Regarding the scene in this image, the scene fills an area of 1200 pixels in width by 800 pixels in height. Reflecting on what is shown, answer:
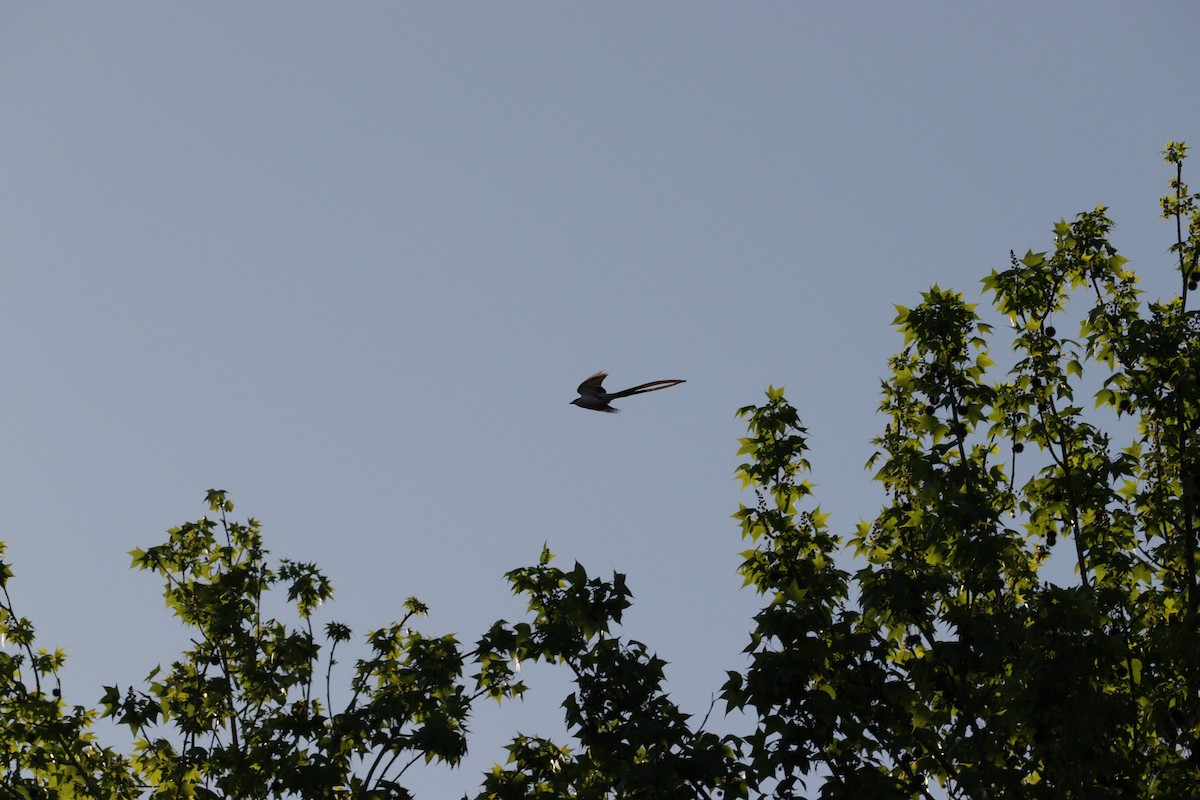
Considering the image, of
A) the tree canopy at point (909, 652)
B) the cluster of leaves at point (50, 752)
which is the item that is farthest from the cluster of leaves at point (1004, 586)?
the cluster of leaves at point (50, 752)

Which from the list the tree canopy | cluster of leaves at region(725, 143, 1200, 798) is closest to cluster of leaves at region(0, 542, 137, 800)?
the tree canopy

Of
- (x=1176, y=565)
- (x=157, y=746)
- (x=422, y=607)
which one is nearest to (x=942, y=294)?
(x=1176, y=565)

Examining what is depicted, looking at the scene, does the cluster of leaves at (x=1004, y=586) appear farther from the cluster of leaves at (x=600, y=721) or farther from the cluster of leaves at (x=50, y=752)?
the cluster of leaves at (x=50, y=752)

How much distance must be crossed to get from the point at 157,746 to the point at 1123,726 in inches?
459

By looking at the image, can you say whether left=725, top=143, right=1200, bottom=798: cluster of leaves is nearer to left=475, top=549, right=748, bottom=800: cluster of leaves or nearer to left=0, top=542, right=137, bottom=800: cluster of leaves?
left=475, top=549, right=748, bottom=800: cluster of leaves

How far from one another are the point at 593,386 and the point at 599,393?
0.11 m

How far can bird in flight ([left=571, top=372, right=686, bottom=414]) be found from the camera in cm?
1442

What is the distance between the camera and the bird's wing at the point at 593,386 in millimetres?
14508

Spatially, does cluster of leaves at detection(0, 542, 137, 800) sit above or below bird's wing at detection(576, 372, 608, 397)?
below

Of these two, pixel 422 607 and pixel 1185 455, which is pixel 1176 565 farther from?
pixel 422 607

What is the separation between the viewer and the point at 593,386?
47.8 ft

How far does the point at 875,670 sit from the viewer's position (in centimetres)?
1194

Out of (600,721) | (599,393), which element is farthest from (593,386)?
(600,721)

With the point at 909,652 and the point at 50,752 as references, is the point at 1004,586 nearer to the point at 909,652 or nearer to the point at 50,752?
the point at 909,652
